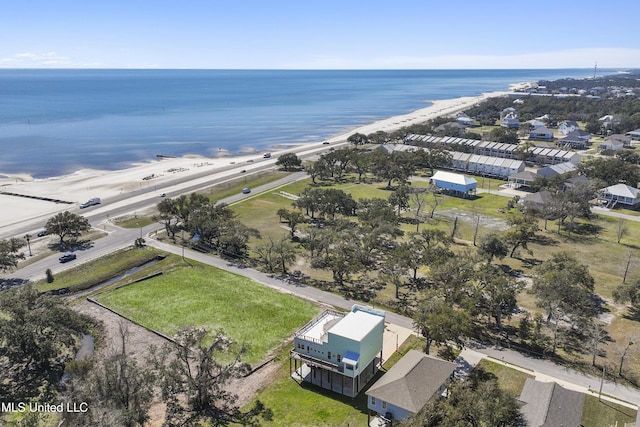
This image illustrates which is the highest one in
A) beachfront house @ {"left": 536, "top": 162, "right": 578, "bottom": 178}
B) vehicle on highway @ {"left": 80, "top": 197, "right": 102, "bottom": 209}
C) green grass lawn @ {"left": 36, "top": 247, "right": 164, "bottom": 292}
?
vehicle on highway @ {"left": 80, "top": 197, "right": 102, "bottom": 209}

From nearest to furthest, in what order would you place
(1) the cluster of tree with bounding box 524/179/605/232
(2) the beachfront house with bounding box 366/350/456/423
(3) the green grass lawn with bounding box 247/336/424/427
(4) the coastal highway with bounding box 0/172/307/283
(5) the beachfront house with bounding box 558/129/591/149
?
(2) the beachfront house with bounding box 366/350/456/423, (3) the green grass lawn with bounding box 247/336/424/427, (4) the coastal highway with bounding box 0/172/307/283, (1) the cluster of tree with bounding box 524/179/605/232, (5) the beachfront house with bounding box 558/129/591/149

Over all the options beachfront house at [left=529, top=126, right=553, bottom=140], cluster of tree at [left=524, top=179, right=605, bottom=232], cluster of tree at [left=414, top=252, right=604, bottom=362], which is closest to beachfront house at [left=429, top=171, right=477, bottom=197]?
cluster of tree at [left=524, top=179, right=605, bottom=232]

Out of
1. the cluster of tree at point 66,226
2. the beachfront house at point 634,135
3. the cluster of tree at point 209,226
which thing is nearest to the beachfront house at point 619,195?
the cluster of tree at point 209,226

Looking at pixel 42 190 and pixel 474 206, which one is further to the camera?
pixel 42 190

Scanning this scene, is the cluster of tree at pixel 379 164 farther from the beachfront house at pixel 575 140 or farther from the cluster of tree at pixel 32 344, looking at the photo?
the cluster of tree at pixel 32 344

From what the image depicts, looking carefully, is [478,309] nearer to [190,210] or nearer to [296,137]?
[190,210]

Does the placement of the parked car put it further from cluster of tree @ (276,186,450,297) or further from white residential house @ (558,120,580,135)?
white residential house @ (558,120,580,135)

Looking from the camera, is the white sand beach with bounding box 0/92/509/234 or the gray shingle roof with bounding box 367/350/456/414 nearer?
the gray shingle roof with bounding box 367/350/456/414

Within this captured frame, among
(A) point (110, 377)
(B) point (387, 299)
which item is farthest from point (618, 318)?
(A) point (110, 377)
